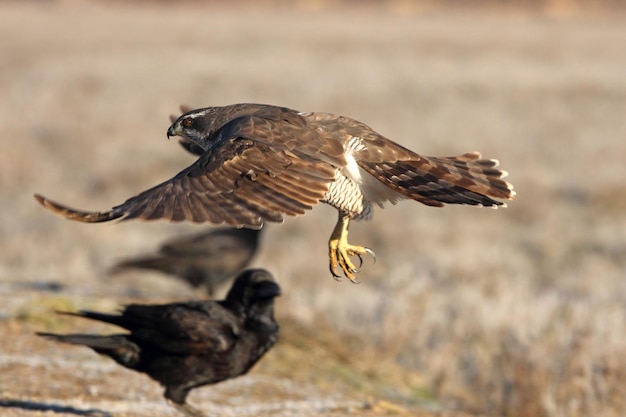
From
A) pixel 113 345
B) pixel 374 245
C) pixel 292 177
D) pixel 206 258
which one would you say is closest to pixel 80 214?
pixel 292 177

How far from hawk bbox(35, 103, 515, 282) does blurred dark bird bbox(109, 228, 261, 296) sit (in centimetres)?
505

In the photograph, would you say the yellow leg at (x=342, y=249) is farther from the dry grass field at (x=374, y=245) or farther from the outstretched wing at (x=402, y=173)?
the dry grass field at (x=374, y=245)

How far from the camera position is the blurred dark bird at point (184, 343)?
619 cm

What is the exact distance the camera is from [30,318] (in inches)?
316

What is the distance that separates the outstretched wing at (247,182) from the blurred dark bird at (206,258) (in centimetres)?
554

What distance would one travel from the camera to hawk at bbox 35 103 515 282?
4609mm

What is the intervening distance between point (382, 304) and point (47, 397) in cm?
391

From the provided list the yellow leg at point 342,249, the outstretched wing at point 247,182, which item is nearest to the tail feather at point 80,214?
the outstretched wing at point 247,182

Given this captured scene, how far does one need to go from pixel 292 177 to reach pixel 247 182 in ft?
0.72

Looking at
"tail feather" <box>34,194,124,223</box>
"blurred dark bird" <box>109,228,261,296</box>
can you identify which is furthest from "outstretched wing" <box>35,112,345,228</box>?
"blurred dark bird" <box>109,228,261,296</box>

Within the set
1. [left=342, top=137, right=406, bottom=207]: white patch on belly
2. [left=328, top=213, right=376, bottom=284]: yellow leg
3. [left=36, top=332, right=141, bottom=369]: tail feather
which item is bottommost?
[left=36, top=332, right=141, bottom=369]: tail feather

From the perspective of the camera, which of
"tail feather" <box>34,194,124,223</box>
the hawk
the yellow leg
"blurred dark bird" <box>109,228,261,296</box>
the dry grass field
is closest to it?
"tail feather" <box>34,194,124,223</box>

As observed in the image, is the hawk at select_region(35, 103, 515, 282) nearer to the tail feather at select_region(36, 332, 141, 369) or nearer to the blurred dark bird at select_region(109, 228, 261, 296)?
the tail feather at select_region(36, 332, 141, 369)

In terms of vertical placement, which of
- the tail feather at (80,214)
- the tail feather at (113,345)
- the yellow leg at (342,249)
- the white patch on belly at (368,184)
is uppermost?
the white patch on belly at (368,184)
